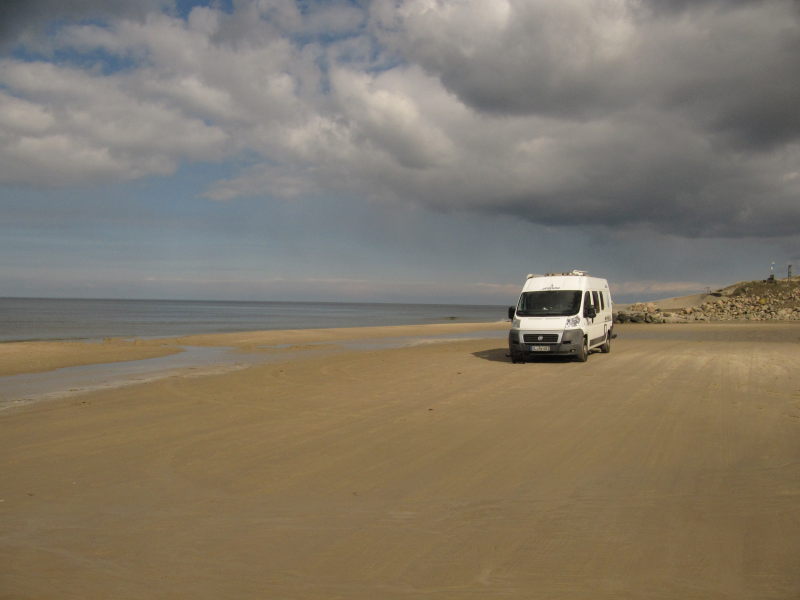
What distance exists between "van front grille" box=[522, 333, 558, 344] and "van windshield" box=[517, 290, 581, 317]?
833 mm

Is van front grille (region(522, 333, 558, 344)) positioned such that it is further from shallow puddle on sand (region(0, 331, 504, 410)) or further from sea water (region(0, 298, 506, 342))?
sea water (region(0, 298, 506, 342))

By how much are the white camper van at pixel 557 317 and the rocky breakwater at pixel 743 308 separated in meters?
30.7

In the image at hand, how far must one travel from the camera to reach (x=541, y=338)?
16.9 m

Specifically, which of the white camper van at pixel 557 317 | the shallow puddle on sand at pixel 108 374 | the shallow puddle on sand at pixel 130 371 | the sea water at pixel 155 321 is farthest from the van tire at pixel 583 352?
the sea water at pixel 155 321

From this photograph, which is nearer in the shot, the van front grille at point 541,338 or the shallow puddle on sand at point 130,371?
the shallow puddle on sand at point 130,371

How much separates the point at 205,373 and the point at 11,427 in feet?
22.9

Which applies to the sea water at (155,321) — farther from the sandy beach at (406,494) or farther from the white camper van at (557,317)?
the sandy beach at (406,494)

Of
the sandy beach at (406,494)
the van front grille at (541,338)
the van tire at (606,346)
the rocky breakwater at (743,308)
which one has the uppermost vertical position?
the rocky breakwater at (743,308)

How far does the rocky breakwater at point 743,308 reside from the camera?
48.1 m

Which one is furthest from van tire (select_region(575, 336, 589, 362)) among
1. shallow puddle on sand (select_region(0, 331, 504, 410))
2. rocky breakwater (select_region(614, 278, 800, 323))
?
rocky breakwater (select_region(614, 278, 800, 323))

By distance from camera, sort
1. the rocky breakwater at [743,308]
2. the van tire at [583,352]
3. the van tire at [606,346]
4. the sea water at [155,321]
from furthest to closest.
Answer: the rocky breakwater at [743,308], the sea water at [155,321], the van tire at [606,346], the van tire at [583,352]

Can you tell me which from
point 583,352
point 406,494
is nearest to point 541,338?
point 583,352

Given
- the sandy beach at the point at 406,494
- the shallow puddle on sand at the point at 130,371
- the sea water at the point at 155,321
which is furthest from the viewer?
the sea water at the point at 155,321

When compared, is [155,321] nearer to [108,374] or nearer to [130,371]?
[130,371]
